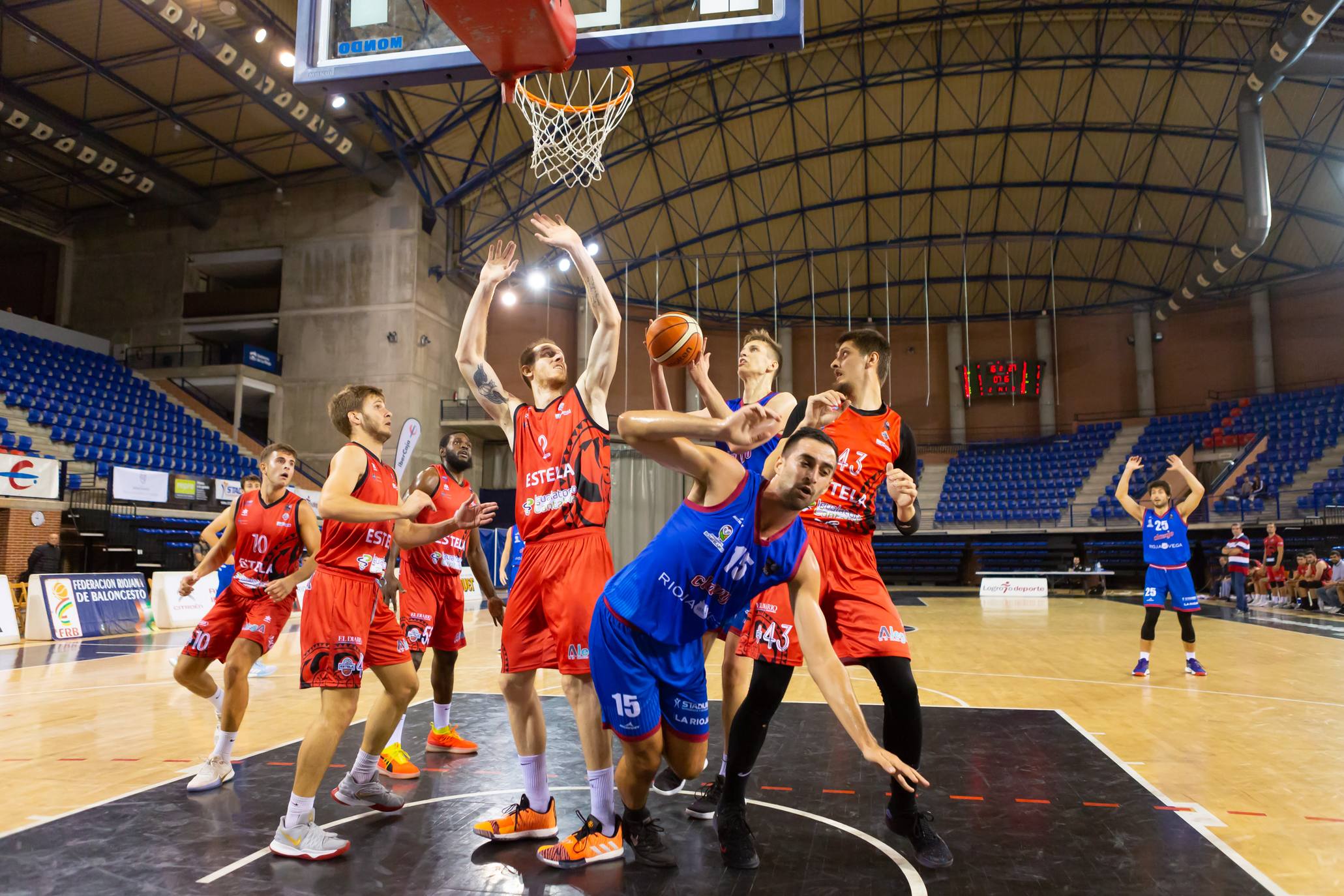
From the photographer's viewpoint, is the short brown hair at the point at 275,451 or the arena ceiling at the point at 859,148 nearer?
the short brown hair at the point at 275,451

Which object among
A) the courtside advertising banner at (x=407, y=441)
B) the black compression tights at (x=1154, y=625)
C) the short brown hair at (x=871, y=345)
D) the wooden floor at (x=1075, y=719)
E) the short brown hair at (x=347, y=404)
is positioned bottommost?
the wooden floor at (x=1075, y=719)

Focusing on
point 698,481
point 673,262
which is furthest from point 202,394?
point 698,481

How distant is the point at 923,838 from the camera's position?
3.52 meters

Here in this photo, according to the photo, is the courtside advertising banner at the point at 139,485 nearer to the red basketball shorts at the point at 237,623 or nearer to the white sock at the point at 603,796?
the red basketball shorts at the point at 237,623

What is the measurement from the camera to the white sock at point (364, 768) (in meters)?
4.25

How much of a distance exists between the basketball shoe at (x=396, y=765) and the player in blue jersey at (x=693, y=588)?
6.77 ft

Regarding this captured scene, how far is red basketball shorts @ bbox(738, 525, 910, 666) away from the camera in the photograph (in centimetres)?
376

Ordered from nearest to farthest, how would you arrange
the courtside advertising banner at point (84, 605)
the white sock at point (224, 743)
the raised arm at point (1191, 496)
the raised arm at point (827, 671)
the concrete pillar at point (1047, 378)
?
the raised arm at point (827, 671), the white sock at point (224, 743), the raised arm at point (1191, 496), the courtside advertising banner at point (84, 605), the concrete pillar at point (1047, 378)

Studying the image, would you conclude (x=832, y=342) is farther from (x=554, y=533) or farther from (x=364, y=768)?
(x=364, y=768)

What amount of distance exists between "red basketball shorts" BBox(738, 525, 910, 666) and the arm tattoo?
166 cm

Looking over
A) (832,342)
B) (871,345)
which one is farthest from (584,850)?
(832,342)

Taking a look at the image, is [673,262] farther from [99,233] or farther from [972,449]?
[99,233]

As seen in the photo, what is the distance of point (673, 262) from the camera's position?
2811 cm

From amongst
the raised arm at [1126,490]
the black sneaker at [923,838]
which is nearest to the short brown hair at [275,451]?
the black sneaker at [923,838]
